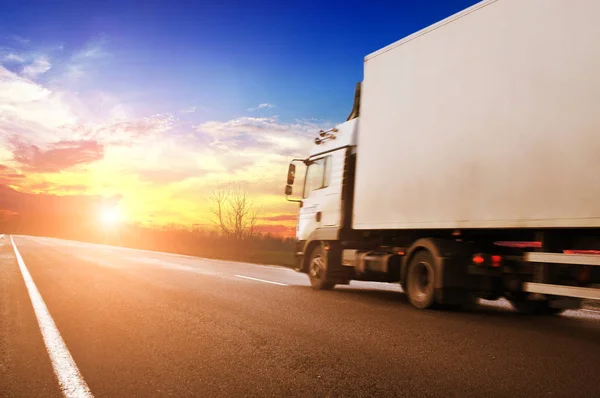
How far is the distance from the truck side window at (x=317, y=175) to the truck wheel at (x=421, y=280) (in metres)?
3.48

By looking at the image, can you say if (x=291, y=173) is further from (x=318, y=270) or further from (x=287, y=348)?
(x=287, y=348)

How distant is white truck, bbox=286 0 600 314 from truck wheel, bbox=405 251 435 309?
0.08ft

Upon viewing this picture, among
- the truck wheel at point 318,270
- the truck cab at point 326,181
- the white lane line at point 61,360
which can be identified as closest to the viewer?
the white lane line at point 61,360

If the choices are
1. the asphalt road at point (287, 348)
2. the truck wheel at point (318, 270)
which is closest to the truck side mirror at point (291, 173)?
the truck wheel at point (318, 270)

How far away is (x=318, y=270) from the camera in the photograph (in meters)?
12.0

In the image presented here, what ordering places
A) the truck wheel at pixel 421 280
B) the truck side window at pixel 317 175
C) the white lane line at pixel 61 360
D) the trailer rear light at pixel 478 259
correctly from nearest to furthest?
the white lane line at pixel 61 360
the trailer rear light at pixel 478 259
the truck wheel at pixel 421 280
the truck side window at pixel 317 175

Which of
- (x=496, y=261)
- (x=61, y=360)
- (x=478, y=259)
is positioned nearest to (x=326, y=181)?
(x=478, y=259)

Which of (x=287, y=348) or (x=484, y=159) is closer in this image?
(x=287, y=348)

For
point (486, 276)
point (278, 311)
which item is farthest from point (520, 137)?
point (278, 311)

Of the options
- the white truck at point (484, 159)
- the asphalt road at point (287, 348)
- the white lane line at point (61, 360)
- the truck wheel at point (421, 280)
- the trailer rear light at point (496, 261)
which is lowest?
the white lane line at point (61, 360)

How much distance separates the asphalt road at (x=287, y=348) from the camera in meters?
4.17

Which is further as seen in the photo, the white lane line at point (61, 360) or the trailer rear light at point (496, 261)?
the trailer rear light at point (496, 261)

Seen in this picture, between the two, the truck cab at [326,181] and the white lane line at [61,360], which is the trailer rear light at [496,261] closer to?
the truck cab at [326,181]

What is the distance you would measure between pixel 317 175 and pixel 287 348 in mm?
7444
